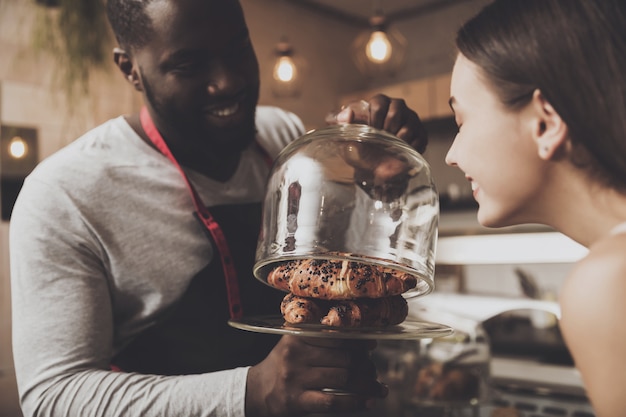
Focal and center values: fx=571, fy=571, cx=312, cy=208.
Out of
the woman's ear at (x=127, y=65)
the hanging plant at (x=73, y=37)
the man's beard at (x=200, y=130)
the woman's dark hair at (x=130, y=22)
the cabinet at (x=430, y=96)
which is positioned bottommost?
the man's beard at (x=200, y=130)

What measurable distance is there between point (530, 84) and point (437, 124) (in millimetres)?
3593

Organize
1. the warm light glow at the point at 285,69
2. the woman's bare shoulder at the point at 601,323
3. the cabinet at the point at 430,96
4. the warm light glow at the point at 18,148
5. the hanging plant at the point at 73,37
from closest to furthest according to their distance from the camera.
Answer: the woman's bare shoulder at the point at 601,323, the hanging plant at the point at 73,37, the warm light glow at the point at 18,148, the warm light glow at the point at 285,69, the cabinet at the point at 430,96

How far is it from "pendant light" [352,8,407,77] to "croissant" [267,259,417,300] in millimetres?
2136

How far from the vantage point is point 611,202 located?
763mm

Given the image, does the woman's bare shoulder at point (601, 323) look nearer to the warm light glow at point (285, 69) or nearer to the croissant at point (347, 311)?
the croissant at point (347, 311)

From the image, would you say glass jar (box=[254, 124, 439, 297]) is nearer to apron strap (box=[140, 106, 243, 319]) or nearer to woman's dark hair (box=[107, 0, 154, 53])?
apron strap (box=[140, 106, 243, 319])

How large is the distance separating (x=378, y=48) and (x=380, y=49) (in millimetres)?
12

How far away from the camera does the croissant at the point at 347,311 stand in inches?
32.3

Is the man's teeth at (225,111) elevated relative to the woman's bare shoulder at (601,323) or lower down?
elevated

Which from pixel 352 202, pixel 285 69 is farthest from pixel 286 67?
pixel 352 202

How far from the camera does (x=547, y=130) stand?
767 millimetres

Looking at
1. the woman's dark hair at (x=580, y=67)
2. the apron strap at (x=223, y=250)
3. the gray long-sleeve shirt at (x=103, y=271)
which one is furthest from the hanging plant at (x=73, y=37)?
the woman's dark hair at (x=580, y=67)

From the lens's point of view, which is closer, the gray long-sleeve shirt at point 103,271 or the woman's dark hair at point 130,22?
the gray long-sleeve shirt at point 103,271

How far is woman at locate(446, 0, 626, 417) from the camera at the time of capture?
2.14 ft
